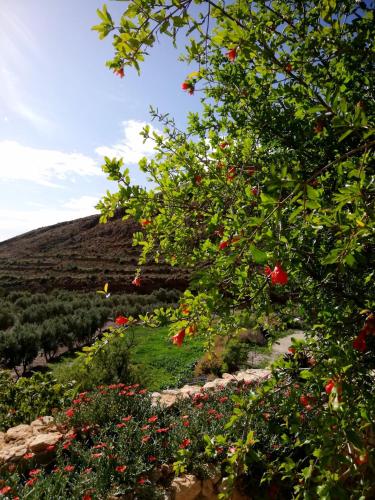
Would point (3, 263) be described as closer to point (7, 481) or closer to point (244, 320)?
point (7, 481)

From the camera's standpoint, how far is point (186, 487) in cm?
329

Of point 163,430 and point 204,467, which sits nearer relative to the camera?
point 204,467

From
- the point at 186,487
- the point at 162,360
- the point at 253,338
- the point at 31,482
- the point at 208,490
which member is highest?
the point at 31,482

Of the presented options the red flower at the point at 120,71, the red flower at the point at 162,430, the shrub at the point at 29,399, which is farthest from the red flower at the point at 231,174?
the shrub at the point at 29,399

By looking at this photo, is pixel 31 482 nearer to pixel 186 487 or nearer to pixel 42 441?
pixel 42 441

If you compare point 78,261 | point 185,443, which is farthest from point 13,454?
point 78,261

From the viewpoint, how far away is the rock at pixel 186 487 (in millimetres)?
3279

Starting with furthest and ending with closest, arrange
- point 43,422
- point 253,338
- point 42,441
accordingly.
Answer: point 253,338 → point 43,422 → point 42,441

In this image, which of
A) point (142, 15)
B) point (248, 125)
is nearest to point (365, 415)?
point (142, 15)

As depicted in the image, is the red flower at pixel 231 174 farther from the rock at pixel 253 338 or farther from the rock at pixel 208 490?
the rock at pixel 253 338

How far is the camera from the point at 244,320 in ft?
5.48

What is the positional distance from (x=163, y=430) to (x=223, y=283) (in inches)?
113

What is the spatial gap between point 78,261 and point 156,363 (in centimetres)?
3078

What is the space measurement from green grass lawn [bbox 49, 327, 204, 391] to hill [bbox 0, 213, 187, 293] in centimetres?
1522
